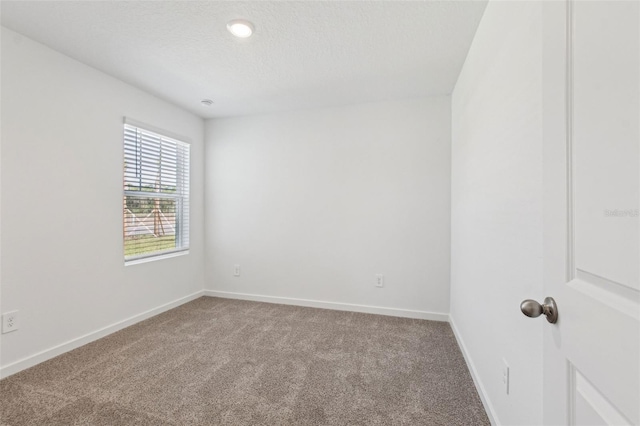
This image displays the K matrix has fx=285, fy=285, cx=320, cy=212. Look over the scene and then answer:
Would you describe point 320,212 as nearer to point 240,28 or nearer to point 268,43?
point 268,43

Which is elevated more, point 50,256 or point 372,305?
point 50,256

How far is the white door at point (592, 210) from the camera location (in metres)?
0.48

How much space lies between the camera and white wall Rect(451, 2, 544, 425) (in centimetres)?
109

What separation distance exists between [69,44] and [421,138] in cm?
315

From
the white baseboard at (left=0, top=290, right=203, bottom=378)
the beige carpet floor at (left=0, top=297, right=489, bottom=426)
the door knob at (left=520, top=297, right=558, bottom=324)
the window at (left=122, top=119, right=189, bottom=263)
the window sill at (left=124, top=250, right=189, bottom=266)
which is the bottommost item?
the beige carpet floor at (left=0, top=297, right=489, bottom=426)

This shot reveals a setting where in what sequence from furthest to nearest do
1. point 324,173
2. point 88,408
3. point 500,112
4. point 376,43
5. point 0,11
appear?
point 324,173, point 376,43, point 0,11, point 88,408, point 500,112

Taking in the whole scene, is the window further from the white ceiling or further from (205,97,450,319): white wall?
the white ceiling

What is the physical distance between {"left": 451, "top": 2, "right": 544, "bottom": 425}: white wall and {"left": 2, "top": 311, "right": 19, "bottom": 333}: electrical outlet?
3.10 metres

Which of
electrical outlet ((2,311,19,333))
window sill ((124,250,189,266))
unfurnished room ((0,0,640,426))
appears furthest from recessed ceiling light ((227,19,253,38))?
electrical outlet ((2,311,19,333))

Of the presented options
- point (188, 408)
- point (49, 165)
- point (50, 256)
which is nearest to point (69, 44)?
point (49, 165)

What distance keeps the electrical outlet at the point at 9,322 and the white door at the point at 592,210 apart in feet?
9.90

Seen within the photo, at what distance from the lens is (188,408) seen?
65.4 inches

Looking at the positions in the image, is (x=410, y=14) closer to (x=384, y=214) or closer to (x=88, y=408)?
(x=384, y=214)

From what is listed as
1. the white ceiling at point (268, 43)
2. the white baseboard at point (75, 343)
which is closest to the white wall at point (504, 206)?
the white ceiling at point (268, 43)
